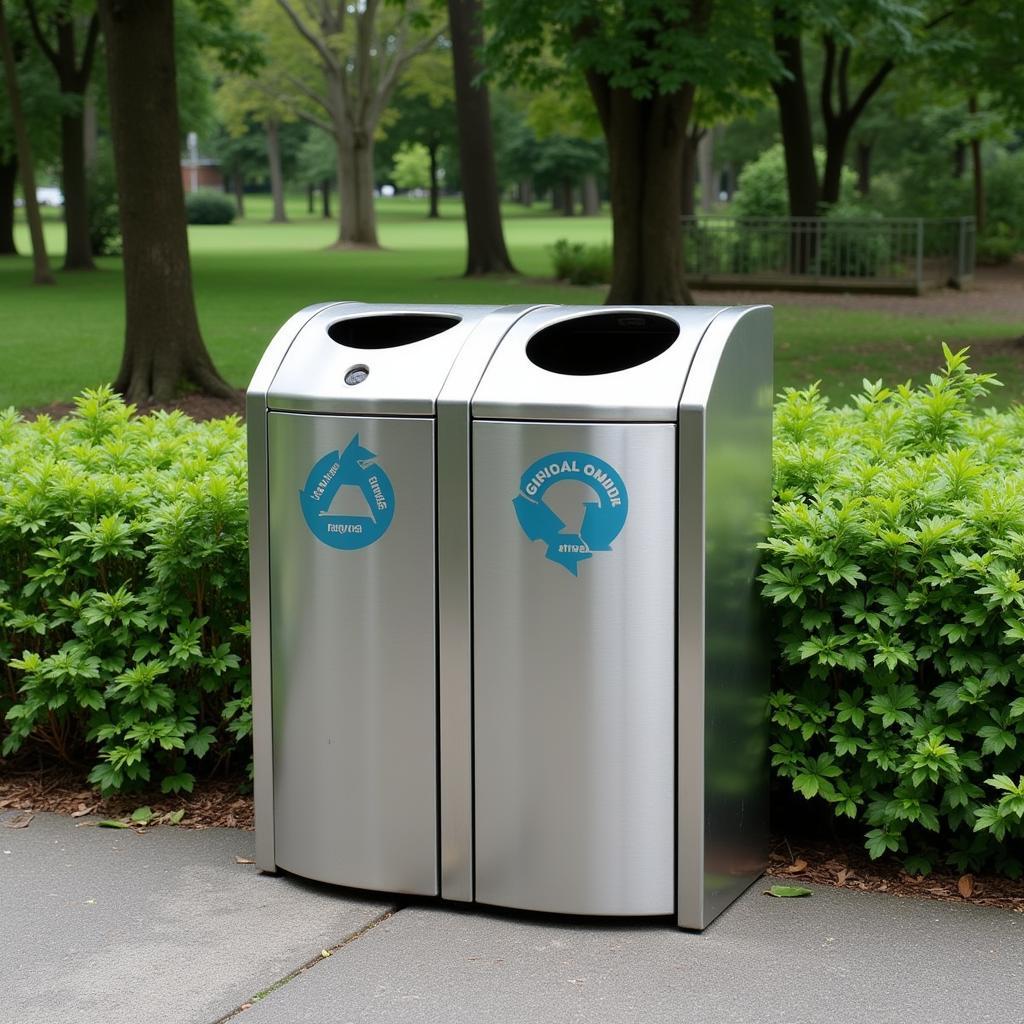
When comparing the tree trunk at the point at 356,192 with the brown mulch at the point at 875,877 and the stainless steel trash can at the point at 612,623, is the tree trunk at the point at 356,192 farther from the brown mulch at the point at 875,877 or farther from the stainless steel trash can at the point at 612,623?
the stainless steel trash can at the point at 612,623

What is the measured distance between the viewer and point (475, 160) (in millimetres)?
29766

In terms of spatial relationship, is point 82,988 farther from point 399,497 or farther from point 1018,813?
point 1018,813

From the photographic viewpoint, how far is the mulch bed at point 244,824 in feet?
12.2

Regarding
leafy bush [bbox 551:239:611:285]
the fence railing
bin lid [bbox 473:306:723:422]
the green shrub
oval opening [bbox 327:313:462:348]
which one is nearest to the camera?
bin lid [bbox 473:306:723:422]

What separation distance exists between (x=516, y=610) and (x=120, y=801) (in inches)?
64.1

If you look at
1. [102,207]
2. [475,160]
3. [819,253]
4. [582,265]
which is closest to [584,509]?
[819,253]

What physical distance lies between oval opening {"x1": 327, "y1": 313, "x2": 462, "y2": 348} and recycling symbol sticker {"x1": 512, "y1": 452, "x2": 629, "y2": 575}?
0.78 metres

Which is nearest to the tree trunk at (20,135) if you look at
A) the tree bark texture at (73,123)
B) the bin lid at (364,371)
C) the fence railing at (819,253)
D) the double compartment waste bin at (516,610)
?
the tree bark texture at (73,123)

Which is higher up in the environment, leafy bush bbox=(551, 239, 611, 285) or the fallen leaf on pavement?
leafy bush bbox=(551, 239, 611, 285)

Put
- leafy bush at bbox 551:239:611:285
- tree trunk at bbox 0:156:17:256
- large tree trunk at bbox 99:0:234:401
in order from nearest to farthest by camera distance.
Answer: large tree trunk at bbox 99:0:234:401 → leafy bush at bbox 551:239:611:285 → tree trunk at bbox 0:156:17:256

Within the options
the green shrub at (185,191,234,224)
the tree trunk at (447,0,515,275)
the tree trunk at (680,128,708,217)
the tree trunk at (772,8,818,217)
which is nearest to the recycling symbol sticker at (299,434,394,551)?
the tree trunk at (772,8,818,217)

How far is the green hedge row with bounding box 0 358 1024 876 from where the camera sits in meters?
3.60

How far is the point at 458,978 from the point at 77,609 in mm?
1720

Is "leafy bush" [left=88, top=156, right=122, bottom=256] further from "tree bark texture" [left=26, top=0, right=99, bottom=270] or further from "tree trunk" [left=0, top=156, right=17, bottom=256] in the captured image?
"tree trunk" [left=0, top=156, right=17, bottom=256]
